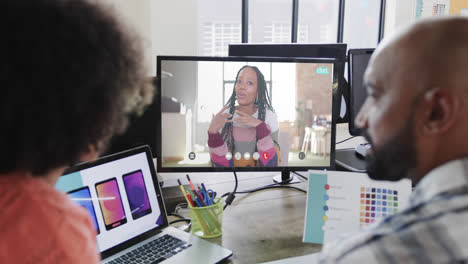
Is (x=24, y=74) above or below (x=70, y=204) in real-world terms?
above

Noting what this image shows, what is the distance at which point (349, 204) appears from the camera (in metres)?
0.99

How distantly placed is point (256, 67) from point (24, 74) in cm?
86

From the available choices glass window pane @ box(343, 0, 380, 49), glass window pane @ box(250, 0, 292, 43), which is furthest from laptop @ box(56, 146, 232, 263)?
glass window pane @ box(343, 0, 380, 49)

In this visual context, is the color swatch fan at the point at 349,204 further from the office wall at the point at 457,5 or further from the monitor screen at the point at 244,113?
the office wall at the point at 457,5

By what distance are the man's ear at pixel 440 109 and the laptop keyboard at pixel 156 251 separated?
0.64 m

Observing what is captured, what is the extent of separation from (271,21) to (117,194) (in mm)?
4538

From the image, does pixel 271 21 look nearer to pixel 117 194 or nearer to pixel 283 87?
pixel 283 87

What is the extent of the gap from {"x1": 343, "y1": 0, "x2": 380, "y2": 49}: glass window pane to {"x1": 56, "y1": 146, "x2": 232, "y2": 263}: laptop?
4734 mm

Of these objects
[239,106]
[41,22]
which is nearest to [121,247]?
[239,106]

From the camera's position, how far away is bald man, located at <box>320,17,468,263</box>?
0.44 m

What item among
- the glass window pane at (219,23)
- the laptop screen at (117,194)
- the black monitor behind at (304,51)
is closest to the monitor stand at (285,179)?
the black monitor behind at (304,51)

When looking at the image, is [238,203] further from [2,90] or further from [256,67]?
[2,90]

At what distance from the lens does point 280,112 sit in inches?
48.5

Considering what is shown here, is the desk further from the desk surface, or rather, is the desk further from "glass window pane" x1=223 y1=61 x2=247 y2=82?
"glass window pane" x1=223 y1=61 x2=247 y2=82
